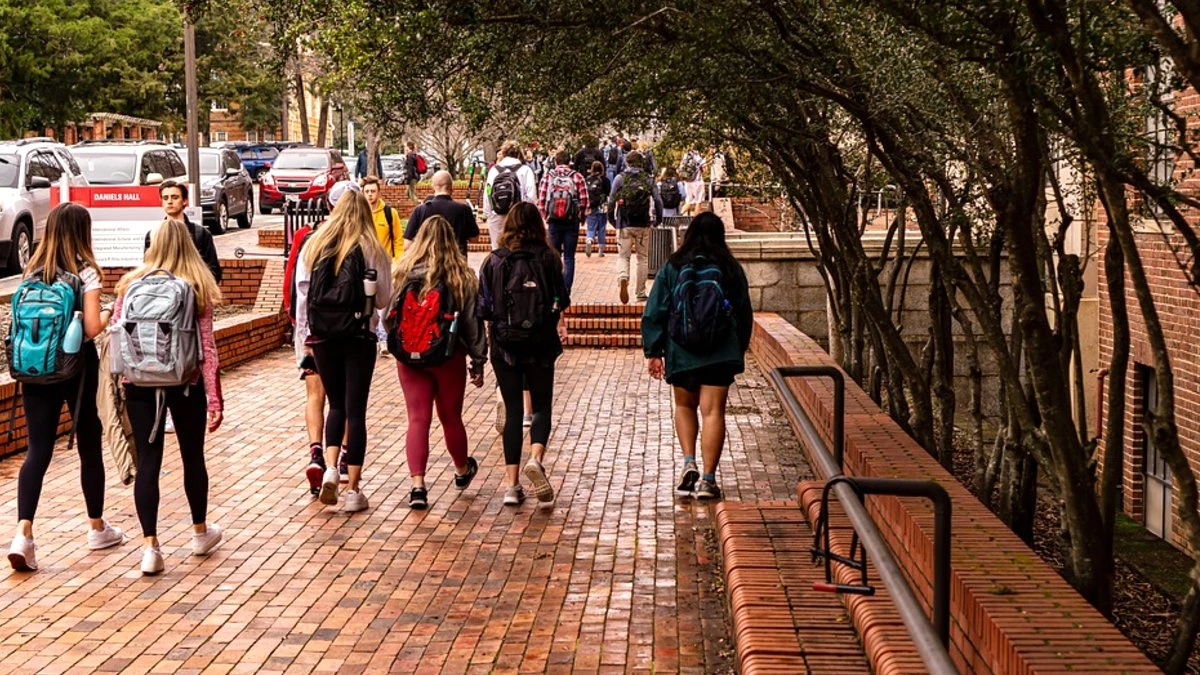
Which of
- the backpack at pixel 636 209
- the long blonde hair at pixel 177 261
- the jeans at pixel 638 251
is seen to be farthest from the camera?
the jeans at pixel 638 251

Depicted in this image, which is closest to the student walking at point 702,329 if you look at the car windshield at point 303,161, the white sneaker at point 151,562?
the white sneaker at point 151,562

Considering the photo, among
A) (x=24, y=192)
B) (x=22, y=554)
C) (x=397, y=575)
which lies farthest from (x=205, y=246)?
(x=24, y=192)

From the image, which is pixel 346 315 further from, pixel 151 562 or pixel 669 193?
pixel 669 193

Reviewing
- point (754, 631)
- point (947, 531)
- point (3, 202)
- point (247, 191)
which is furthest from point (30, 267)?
point (247, 191)

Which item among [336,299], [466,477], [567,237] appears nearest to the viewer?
[336,299]

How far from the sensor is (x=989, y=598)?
5.15m

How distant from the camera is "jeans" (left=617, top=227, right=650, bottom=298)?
1988 cm

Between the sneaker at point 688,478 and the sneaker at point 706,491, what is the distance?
0.19ft

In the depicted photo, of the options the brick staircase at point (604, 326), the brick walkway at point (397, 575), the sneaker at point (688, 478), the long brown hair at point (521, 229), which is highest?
the long brown hair at point (521, 229)

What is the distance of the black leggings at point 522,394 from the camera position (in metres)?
9.82

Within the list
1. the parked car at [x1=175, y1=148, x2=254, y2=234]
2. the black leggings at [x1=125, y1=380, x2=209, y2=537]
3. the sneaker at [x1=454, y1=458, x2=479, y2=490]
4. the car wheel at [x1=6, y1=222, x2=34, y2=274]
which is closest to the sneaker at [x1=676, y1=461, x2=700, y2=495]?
the sneaker at [x1=454, y1=458, x2=479, y2=490]

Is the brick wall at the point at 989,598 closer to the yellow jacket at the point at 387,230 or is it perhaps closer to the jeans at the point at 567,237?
the yellow jacket at the point at 387,230

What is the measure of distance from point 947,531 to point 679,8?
3639mm

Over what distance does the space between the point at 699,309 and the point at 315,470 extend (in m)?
2.27
